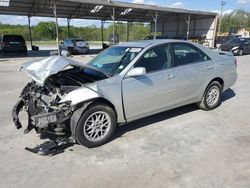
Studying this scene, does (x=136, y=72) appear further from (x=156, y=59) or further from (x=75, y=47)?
(x=75, y=47)

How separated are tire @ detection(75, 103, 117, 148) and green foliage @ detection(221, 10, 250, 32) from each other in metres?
79.9

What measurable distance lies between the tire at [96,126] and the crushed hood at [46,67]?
780mm

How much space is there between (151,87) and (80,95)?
1321mm

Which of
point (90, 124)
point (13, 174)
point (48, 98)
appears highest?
point (48, 98)

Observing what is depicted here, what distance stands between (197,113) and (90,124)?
2.68m

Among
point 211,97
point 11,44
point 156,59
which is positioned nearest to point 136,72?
point 156,59

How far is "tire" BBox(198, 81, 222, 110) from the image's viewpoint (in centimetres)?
541

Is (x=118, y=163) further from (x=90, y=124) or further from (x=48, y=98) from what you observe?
(x=48, y=98)

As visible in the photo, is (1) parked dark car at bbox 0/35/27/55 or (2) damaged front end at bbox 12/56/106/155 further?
(1) parked dark car at bbox 0/35/27/55

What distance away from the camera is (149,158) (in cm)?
353

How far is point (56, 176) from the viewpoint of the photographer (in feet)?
10.2

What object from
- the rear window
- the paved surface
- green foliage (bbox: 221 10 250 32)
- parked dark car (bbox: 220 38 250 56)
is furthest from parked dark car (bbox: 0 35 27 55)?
green foliage (bbox: 221 10 250 32)

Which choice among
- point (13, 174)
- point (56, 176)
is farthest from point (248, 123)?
point (13, 174)

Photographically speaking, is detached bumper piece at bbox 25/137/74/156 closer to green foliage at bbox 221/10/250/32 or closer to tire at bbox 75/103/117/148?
tire at bbox 75/103/117/148
